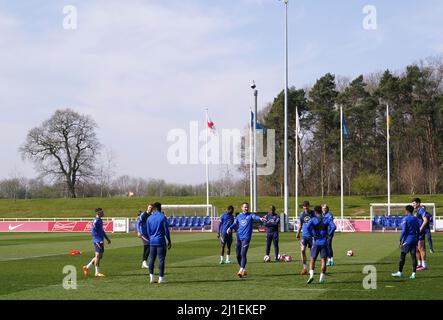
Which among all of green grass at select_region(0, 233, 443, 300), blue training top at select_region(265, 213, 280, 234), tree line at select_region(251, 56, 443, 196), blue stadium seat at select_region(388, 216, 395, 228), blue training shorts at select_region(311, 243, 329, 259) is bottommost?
blue stadium seat at select_region(388, 216, 395, 228)

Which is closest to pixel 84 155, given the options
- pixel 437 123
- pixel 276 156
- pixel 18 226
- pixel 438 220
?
pixel 276 156

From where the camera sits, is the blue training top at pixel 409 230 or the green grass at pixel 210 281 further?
the blue training top at pixel 409 230

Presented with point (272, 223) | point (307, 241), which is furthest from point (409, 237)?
point (272, 223)

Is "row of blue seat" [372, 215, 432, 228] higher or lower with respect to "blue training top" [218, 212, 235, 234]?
lower

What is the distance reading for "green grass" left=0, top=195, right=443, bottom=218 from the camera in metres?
83.4

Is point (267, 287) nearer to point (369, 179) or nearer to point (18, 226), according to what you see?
point (18, 226)

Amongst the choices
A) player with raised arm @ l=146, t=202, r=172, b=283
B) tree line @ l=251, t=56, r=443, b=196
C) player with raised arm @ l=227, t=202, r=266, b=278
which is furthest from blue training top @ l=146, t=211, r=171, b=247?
tree line @ l=251, t=56, r=443, b=196

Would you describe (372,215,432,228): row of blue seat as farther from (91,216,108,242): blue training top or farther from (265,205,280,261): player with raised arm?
(91,216,108,242): blue training top

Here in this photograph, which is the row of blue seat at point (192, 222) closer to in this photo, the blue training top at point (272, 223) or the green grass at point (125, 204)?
the green grass at point (125, 204)

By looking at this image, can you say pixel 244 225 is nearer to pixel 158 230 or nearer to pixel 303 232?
pixel 303 232

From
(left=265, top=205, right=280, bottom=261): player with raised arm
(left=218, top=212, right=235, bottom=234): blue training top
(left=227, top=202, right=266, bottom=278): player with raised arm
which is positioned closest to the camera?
(left=227, top=202, right=266, bottom=278): player with raised arm

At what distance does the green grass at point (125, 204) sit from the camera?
83375 mm

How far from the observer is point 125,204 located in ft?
308

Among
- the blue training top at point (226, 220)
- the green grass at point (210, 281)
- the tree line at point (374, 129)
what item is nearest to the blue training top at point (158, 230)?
the green grass at point (210, 281)
